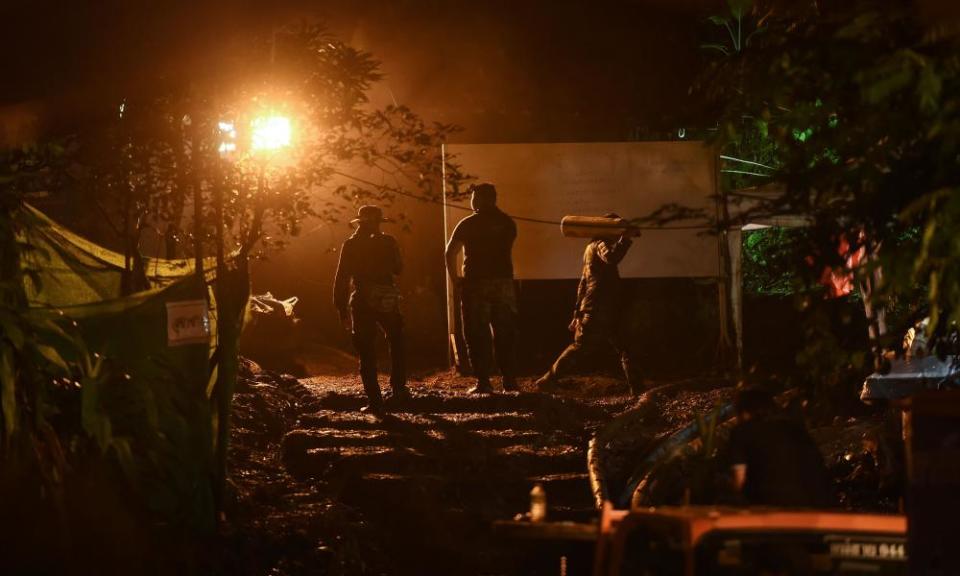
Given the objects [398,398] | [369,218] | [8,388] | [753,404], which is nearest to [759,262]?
[398,398]

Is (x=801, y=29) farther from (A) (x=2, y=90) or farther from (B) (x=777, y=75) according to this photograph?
(A) (x=2, y=90)

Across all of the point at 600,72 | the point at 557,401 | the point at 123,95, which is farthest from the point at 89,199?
the point at 600,72

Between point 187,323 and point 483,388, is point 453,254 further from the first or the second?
point 187,323

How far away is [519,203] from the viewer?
14836mm

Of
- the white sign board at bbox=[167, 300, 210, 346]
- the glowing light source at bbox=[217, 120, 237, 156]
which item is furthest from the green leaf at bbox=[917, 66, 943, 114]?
the glowing light source at bbox=[217, 120, 237, 156]

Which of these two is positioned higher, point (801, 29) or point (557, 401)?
point (801, 29)

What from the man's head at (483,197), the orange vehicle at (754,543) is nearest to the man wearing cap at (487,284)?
the man's head at (483,197)

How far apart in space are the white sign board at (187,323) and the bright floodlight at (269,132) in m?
1.31

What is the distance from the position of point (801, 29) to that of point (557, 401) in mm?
6316

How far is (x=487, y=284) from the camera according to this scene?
1258 centimetres

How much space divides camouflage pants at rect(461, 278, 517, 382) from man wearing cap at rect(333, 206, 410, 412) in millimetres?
850

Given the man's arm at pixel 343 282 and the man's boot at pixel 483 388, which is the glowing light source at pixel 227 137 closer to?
the man's arm at pixel 343 282

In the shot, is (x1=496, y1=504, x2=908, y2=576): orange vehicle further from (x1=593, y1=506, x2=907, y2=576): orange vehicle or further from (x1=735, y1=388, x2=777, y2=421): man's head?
(x1=735, y1=388, x2=777, y2=421): man's head

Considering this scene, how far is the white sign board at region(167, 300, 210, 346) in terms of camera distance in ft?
27.2
